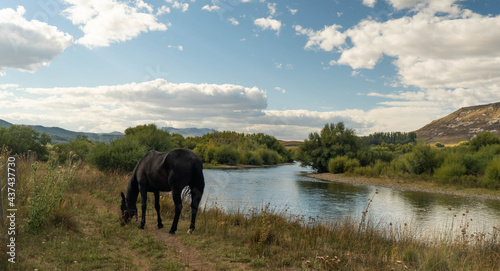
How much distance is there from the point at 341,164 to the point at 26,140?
4803cm

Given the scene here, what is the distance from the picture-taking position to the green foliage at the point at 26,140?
35750 mm

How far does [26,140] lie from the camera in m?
39.2

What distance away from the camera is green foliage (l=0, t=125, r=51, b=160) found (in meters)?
35.8

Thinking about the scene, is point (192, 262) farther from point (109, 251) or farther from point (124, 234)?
point (124, 234)

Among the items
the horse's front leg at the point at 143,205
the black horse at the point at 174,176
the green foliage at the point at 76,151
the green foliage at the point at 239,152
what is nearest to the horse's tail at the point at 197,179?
the black horse at the point at 174,176

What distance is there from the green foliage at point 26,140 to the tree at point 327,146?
43648 millimetres

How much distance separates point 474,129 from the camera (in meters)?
182

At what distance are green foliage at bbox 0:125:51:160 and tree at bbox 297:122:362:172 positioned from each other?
143ft

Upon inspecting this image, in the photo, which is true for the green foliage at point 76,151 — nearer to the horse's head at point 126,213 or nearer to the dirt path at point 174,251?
the horse's head at point 126,213

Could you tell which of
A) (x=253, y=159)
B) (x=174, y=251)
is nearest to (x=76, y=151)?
(x=174, y=251)

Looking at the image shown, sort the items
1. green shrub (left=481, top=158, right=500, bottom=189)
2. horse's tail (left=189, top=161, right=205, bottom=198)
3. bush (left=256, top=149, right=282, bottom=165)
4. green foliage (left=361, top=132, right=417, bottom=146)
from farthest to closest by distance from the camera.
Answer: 1. green foliage (left=361, top=132, right=417, bottom=146)
2. bush (left=256, top=149, right=282, bottom=165)
3. green shrub (left=481, top=158, right=500, bottom=189)
4. horse's tail (left=189, top=161, right=205, bottom=198)

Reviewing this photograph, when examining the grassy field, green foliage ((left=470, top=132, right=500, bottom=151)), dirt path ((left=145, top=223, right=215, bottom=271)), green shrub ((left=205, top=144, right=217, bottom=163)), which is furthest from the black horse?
green shrub ((left=205, top=144, right=217, bottom=163))

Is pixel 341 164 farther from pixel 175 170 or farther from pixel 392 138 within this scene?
pixel 392 138

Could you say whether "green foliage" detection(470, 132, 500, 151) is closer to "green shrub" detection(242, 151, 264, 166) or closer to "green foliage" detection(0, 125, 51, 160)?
"green shrub" detection(242, 151, 264, 166)
